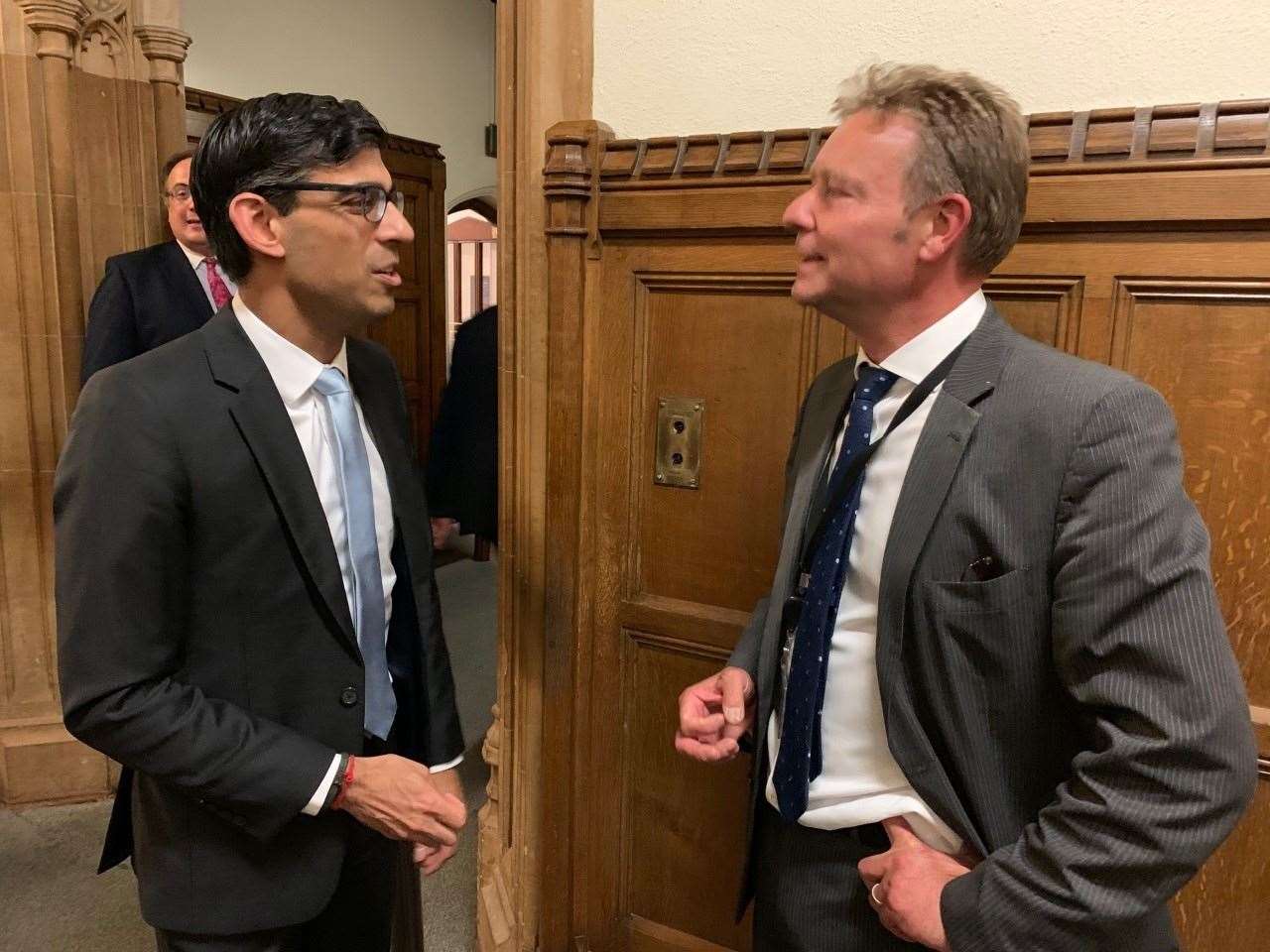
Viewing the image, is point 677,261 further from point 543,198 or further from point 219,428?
point 219,428

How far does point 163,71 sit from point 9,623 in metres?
1.76

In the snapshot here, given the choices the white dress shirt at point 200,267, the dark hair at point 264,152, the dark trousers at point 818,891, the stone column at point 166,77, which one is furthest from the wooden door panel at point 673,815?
the stone column at point 166,77

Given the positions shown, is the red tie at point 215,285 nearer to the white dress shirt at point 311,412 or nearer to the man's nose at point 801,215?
the white dress shirt at point 311,412

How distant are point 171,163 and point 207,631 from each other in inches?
86.0

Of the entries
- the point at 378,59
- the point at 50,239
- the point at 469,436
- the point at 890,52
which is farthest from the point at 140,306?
the point at 378,59

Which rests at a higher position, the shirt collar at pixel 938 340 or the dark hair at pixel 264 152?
the dark hair at pixel 264 152

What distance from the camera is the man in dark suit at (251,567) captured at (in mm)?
1115

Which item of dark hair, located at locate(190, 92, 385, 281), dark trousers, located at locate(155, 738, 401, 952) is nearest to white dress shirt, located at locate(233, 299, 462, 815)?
dark hair, located at locate(190, 92, 385, 281)

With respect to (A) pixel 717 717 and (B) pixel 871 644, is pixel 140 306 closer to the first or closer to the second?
(A) pixel 717 717

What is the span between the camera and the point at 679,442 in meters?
1.77

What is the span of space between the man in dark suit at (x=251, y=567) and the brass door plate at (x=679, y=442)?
1.89 ft

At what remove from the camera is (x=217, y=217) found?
4.15 feet

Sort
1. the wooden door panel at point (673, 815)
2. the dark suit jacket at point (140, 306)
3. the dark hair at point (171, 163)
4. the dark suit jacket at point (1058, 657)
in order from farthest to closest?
the dark hair at point (171, 163), the dark suit jacket at point (140, 306), the wooden door panel at point (673, 815), the dark suit jacket at point (1058, 657)

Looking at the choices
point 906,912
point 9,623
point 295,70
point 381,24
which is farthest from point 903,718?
point 381,24
